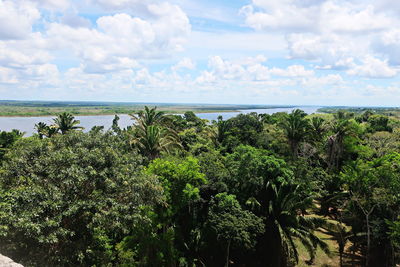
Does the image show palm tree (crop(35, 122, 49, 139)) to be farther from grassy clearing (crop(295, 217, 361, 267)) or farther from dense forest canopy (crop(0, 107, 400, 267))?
grassy clearing (crop(295, 217, 361, 267))

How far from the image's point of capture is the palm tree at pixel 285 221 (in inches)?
796

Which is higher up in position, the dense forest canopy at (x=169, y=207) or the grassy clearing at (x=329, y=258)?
the dense forest canopy at (x=169, y=207)

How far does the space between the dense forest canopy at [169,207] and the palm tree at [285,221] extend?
69mm

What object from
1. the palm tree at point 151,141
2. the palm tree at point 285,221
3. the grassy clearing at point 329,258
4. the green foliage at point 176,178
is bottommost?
the grassy clearing at point 329,258

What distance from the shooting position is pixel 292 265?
22219 millimetres

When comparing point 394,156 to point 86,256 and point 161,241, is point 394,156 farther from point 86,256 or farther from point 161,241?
point 86,256

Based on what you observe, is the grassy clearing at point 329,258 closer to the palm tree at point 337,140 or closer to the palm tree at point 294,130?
the palm tree at point 337,140

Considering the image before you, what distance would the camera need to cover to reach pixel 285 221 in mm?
20781

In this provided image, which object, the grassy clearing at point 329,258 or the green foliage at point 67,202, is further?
the grassy clearing at point 329,258

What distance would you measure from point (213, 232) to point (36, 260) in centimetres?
1082

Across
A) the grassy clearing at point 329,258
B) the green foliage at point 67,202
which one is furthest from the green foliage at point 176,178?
the grassy clearing at point 329,258

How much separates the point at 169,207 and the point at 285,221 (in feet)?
25.6

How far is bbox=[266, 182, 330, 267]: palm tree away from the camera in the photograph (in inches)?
796

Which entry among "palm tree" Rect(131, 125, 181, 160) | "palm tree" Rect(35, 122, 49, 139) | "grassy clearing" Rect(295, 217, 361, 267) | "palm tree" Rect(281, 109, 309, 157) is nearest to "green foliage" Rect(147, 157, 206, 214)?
"palm tree" Rect(131, 125, 181, 160)
